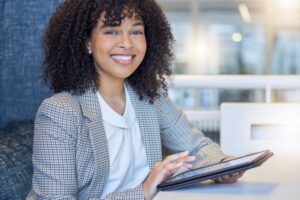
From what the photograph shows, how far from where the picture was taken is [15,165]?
1333mm

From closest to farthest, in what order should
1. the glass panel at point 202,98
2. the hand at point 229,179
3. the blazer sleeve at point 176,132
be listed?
1. the hand at point 229,179
2. the blazer sleeve at point 176,132
3. the glass panel at point 202,98

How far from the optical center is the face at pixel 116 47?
126 cm

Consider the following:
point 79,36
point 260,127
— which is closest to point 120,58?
point 79,36

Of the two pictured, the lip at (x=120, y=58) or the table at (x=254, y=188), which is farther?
the lip at (x=120, y=58)

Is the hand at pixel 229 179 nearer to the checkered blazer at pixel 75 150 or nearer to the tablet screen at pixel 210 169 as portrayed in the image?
the tablet screen at pixel 210 169

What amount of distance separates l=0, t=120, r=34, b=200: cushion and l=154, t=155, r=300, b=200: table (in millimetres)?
447

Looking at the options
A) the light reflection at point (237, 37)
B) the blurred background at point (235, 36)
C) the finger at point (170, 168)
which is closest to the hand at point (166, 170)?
the finger at point (170, 168)

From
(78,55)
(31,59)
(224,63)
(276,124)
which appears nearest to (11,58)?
(31,59)

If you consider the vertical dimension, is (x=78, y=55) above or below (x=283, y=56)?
above

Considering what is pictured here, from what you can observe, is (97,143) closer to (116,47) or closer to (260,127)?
(116,47)

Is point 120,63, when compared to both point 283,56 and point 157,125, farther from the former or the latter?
point 283,56

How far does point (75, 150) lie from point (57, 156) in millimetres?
51

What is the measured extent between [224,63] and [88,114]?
14.1 ft

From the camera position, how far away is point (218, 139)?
6.61ft
